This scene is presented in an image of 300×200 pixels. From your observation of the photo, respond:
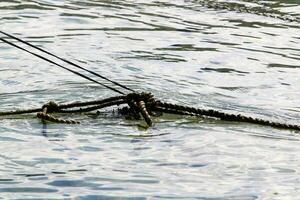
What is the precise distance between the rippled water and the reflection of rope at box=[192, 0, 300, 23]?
0.05 metres

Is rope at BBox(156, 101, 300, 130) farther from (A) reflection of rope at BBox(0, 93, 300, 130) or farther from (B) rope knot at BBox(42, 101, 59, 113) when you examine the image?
(B) rope knot at BBox(42, 101, 59, 113)

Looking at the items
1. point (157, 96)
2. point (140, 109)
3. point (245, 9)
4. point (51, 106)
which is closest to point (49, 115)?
point (51, 106)

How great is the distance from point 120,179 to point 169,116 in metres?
1.60

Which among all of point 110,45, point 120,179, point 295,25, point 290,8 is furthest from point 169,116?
point 290,8

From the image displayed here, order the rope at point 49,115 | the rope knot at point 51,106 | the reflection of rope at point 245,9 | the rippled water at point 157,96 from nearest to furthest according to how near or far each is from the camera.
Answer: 1. the rippled water at point 157,96
2. the rope at point 49,115
3. the rope knot at point 51,106
4. the reflection of rope at point 245,9

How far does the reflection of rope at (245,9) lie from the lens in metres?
13.4

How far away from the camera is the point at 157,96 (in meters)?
8.00

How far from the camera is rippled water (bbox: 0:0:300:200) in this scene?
5730 mm

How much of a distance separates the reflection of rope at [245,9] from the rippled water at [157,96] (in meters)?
0.05

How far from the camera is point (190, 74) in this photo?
30.0ft

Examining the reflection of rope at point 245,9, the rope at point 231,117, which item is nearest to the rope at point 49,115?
the rope at point 231,117

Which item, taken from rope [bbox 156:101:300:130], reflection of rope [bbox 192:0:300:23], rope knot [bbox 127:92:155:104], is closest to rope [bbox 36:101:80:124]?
rope knot [bbox 127:92:155:104]

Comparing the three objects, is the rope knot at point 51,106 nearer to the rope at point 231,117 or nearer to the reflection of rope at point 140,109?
the reflection of rope at point 140,109

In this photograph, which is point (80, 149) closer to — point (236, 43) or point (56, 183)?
point (56, 183)
